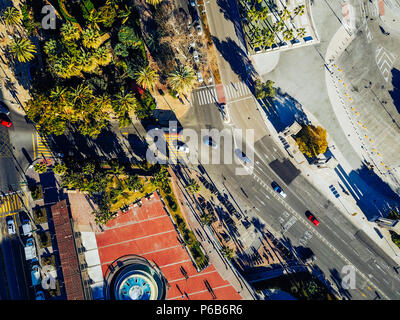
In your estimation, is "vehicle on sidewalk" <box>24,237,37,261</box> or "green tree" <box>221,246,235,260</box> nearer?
"vehicle on sidewalk" <box>24,237,37,261</box>

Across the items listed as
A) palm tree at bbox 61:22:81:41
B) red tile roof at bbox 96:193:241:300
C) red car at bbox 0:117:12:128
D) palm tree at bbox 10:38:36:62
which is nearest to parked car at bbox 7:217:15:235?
red tile roof at bbox 96:193:241:300

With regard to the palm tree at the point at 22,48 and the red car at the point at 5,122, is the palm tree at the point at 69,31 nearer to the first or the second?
the palm tree at the point at 22,48

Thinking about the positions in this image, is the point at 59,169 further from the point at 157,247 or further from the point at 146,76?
the point at 157,247

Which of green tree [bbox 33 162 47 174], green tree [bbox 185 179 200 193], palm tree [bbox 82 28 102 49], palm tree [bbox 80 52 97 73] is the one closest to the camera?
palm tree [bbox 82 28 102 49]

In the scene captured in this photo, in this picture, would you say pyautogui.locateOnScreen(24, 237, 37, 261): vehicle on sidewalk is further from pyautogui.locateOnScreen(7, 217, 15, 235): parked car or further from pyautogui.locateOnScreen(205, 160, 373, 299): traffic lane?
pyautogui.locateOnScreen(205, 160, 373, 299): traffic lane

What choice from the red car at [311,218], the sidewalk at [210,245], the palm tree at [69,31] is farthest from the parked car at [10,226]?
the red car at [311,218]

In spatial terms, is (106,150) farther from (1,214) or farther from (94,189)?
(1,214)

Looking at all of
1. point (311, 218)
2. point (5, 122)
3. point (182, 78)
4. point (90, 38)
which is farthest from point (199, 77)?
point (5, 122)
